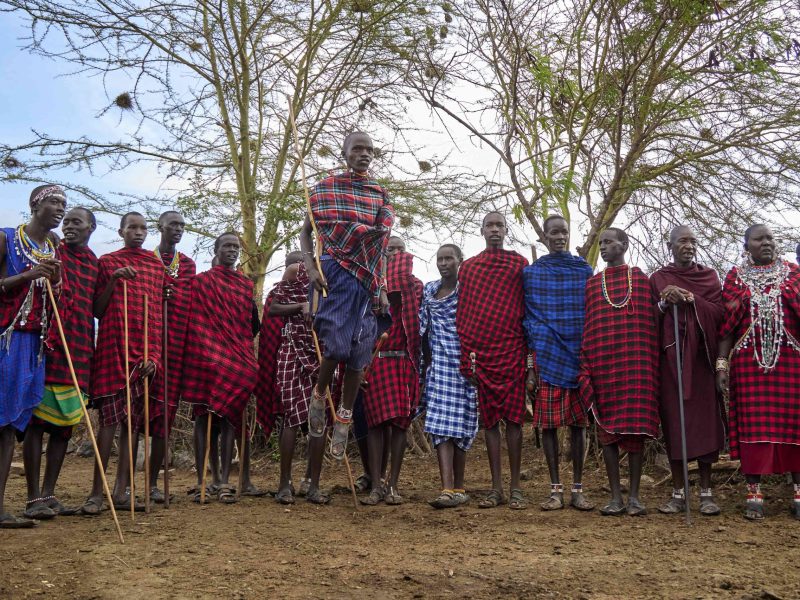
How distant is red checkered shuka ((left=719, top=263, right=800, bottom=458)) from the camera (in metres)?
5.42

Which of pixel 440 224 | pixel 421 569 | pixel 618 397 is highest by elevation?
pixel 440 224

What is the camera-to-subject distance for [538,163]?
9672 mm

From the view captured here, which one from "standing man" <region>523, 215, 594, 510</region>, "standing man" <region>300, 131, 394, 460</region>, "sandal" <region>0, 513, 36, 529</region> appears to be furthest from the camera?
"standing man" <region>523, 215, 594, 510</region>

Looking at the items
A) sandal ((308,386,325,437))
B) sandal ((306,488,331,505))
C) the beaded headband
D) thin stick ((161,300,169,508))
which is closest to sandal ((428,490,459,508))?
sandal ((306,488,331,505))

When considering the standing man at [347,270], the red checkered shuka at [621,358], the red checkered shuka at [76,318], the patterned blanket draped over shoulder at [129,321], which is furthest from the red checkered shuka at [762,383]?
the red checkered shuka at [76,318]

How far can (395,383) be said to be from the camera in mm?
6152

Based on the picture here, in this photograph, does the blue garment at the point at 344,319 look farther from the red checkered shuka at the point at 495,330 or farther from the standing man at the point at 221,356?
the standing man at the point at 221,356

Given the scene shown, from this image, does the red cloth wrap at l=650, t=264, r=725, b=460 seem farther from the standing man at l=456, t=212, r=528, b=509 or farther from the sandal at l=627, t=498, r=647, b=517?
the standing man at l=456, t=212, r=528, b=509

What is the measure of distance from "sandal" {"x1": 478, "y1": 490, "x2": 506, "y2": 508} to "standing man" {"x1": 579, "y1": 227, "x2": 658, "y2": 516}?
2.56 feet

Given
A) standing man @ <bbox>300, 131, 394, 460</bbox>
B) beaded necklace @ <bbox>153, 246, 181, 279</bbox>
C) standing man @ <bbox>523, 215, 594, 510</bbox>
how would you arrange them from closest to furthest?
standing man @ <bbox>300, 131, 394, 460</bbox> < standing man @ <bbox>523, 215, 594, 510</bbox> < beaded necklace @ <bbox>153, 246, 181, 279</bbox>

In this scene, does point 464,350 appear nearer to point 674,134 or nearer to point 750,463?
point 750,463

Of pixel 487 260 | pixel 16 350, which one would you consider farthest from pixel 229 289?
pixel 487 260

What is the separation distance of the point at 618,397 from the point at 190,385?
3394 mm

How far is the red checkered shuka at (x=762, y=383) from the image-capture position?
5.42 metres
